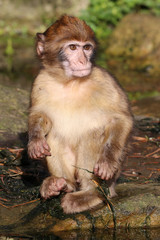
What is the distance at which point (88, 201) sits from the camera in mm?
4090

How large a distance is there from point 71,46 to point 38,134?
0.90m

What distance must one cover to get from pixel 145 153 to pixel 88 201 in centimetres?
178

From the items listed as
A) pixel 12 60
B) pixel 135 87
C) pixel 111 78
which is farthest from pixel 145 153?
pixel 12 60

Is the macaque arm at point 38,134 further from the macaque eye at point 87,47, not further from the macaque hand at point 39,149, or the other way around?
the macaque eye at point 87,47

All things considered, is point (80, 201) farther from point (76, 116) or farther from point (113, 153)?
point (76, 116)

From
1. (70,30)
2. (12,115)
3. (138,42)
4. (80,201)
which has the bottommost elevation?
(138,42)

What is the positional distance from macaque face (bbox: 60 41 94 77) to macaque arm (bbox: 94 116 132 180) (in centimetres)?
57

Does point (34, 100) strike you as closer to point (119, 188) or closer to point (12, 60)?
point (119, 188)

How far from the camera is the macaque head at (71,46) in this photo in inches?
170

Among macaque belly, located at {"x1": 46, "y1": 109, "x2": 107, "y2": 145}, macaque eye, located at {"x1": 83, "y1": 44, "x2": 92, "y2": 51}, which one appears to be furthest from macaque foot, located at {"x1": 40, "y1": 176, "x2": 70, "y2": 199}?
macaque eye, located at {"x1": 83, "y1": 44, "x2": 92, "y2": 51}

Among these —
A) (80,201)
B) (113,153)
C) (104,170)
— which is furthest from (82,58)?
(80,201)

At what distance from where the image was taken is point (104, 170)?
4.04m

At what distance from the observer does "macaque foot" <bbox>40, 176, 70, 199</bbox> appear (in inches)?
160

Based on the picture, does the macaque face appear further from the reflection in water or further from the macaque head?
the reflection in water
